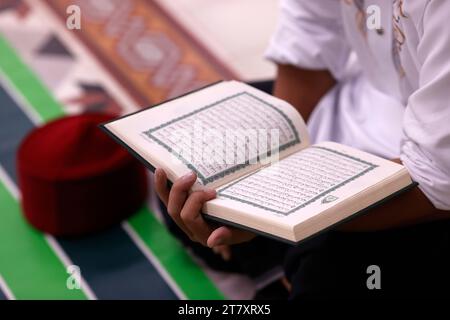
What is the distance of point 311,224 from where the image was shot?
29.3 inches

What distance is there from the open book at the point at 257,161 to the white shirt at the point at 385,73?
43mm

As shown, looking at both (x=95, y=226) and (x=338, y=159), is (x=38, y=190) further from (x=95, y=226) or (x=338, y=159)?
(x=338, y=159)

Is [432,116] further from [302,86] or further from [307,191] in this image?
[302,86]

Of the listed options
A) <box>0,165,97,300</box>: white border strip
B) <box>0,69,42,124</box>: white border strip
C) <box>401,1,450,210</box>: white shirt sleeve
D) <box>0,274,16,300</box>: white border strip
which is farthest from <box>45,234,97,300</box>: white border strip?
<box>401,1,450,210</box>: white shirt sleeve

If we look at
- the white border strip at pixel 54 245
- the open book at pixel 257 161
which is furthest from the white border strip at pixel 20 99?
the open book at pixel 257 161

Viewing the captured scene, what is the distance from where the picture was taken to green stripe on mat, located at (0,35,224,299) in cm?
122

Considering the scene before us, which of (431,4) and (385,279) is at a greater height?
(431,4)

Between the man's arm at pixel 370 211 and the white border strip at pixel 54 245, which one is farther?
the white border strip at pixel 54 245

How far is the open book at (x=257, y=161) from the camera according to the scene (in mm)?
771

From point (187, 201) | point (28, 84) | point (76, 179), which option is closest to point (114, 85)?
point (28, 84)

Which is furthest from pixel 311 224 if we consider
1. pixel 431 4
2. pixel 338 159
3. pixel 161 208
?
pixel 161 208

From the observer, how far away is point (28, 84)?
1689 millimetres

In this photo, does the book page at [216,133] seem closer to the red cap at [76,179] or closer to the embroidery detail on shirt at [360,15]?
the embroidery detail on shirt at [360,15]
